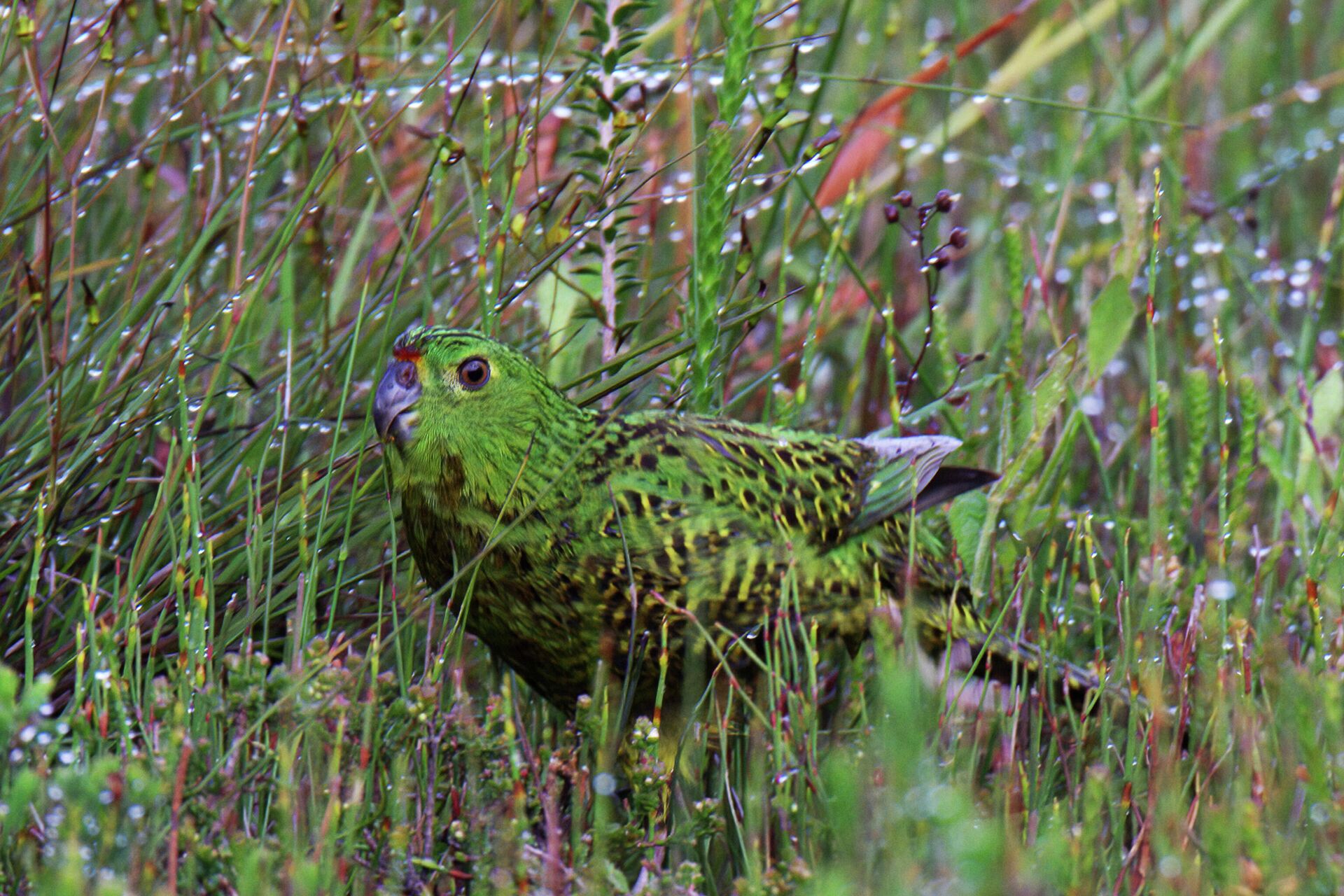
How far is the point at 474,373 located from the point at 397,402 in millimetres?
135

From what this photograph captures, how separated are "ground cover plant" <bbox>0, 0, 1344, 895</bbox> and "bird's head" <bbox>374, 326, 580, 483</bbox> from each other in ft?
0.38

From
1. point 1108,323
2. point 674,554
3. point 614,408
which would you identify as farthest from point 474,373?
point 1108,323

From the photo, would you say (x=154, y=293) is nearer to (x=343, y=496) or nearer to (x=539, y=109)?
(x=343, y=496)

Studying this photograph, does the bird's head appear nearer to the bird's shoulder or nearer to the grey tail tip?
the bird's shoulder

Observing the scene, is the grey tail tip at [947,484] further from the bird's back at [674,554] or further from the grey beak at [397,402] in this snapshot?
the grey beak at [397,402]

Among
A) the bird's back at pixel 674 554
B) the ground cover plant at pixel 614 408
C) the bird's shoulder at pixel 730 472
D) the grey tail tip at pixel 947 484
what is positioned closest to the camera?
the ground cover plant at pixel 614 408

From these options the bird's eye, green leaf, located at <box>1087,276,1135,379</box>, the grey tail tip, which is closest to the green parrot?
the bird's eye

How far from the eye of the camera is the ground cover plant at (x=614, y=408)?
1.83 metres

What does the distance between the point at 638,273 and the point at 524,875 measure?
7.74ft

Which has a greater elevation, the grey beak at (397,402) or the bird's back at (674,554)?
the grey beak at (397,402)

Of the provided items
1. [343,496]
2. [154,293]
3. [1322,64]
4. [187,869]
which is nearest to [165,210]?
[154,293]

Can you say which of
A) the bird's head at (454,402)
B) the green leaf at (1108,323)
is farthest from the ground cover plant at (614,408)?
the bird's head at (454,402)

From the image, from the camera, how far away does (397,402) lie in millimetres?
2365

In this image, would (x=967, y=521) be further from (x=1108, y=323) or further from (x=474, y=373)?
(x=474, y=373)
